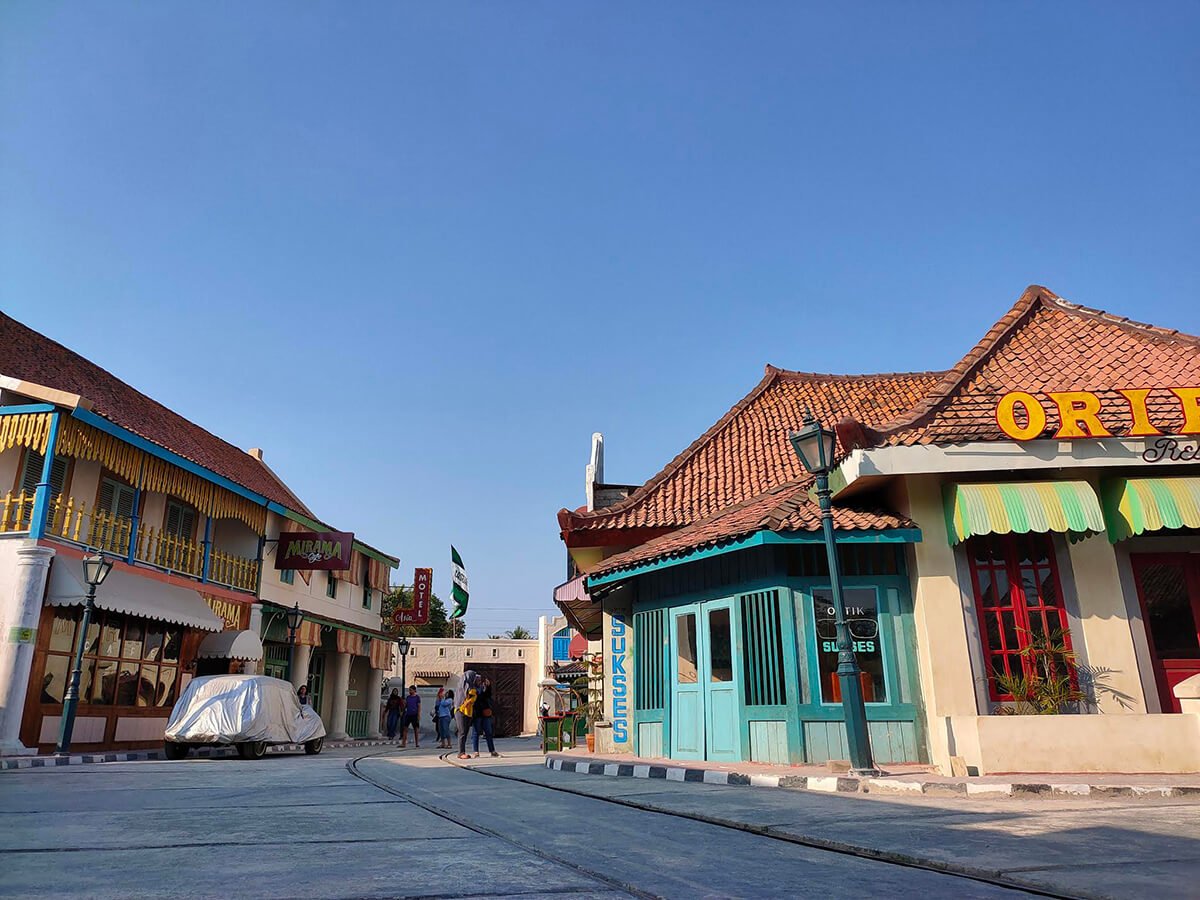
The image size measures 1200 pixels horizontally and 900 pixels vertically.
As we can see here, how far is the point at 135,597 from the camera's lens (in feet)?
60.5

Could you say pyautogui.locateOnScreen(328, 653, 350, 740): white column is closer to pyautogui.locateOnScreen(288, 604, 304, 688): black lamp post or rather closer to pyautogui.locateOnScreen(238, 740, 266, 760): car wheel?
pyautogui.locateOnScreen(288, 604, 304, 688): black lamp post

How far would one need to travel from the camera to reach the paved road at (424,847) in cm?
363

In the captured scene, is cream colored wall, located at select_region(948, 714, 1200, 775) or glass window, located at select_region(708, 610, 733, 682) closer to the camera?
cream colored wall, located at select_region(948, 714, 1200, 775)

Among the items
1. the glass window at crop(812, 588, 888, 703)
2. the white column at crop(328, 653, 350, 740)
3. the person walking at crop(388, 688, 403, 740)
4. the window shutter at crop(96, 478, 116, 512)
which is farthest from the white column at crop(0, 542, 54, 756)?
the person walking at crop(388, 688, 403, 740)

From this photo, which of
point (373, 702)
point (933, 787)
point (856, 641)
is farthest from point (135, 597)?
point (373, 702)

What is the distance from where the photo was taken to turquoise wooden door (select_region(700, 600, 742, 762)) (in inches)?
452

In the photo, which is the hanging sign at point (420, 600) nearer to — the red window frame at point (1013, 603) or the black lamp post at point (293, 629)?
the black lamp post at point (293, 629)

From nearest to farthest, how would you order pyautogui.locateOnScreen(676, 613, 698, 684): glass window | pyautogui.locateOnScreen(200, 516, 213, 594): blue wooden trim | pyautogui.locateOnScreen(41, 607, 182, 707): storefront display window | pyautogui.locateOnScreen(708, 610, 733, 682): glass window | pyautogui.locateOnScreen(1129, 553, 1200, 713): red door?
1. pyautogui.locateOnScreen(1129, 553, 1200, 713): red door
2. pyautogui.locateOnScreen(708, 610, 733, 682): glass window
3. pyautogui.locateOnScreen(676, 613, 698, 684): glass window
4. pyautogui.locateOnScreen(41, 607, 182, 707): storefront display window
5. pyautogui.locateOnScreen(200, 516, 213, 594): blue wooden trim

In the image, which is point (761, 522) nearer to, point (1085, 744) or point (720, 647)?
point (720, 647)

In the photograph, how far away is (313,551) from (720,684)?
1804 centimetres

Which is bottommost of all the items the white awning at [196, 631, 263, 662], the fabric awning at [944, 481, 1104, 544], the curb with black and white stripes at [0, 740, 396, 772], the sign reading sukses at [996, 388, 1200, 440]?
the curb with black and white stripes at [0, 740, 396, 772]

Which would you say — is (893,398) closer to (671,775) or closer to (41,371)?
(671,775)

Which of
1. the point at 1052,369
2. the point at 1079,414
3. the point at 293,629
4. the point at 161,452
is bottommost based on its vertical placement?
the point at 293,629

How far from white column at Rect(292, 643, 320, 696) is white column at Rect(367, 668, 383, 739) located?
758 centimetres
